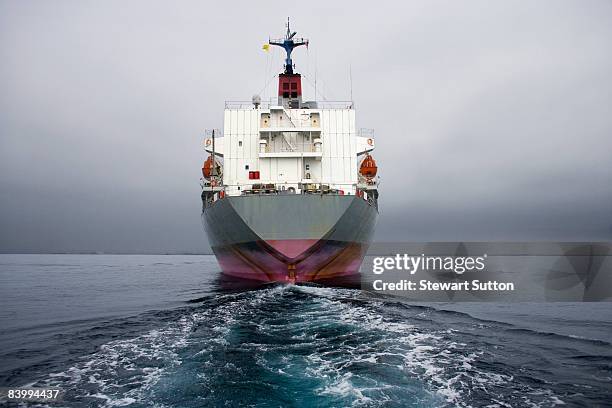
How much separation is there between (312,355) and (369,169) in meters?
22.5

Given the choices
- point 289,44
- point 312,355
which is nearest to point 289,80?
point 289,44

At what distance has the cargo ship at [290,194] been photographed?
1959 centimetres

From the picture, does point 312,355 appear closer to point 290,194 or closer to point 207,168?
point 290,194

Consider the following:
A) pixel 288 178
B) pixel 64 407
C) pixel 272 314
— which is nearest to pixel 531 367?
pixel 272 314

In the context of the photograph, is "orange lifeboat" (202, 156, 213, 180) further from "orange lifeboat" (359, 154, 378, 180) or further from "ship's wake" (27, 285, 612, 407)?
"ship's wake" (27, 285, 612, 407)

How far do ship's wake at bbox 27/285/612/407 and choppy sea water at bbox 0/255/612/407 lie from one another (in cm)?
4

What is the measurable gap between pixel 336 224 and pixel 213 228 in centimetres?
1024

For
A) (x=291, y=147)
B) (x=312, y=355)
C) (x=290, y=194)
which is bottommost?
(x=312, y=355)

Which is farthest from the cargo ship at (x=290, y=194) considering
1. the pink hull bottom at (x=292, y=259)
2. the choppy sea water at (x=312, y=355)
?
the choppy sea water at (x=312, y=355)

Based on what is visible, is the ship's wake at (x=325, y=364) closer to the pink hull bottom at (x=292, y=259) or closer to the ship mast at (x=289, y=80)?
the pink hull bottom at (x=292, y=259)

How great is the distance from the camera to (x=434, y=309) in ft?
49.7

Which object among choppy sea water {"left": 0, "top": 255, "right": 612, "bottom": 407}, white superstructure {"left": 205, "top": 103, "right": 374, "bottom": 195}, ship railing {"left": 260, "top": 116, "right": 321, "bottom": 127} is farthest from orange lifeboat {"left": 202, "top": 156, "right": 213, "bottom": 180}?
choppy sea water {"left": 0, "top": 255, "right": 612, "bottom": 407}

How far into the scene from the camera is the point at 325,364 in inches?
309

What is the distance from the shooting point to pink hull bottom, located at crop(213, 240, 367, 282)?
19609mm
